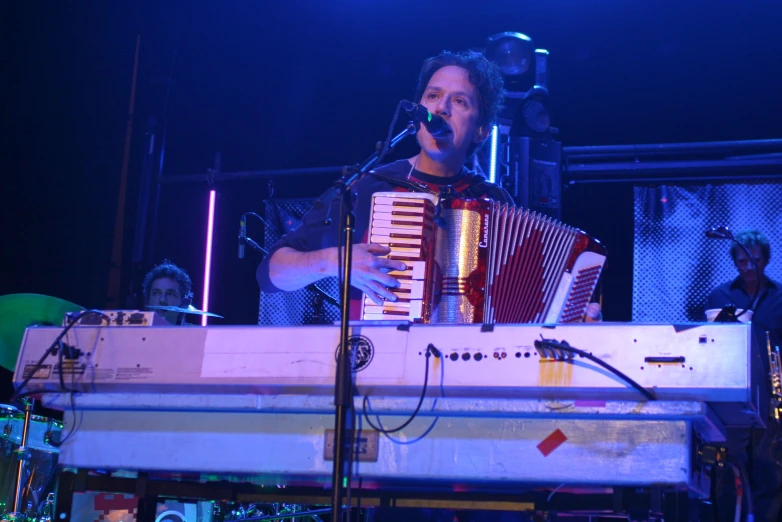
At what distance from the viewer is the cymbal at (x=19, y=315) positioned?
3.69 meters

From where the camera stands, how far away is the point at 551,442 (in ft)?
6.54

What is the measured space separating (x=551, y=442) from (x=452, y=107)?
5.33 ft

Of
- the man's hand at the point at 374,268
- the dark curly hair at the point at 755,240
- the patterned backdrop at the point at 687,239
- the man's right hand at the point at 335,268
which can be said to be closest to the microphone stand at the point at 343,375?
the man's right hand at the point at 335,268

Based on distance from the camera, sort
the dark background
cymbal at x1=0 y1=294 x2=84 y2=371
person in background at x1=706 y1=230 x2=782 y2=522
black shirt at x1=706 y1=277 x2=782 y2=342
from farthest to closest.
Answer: the dark background
black shirt at x1=706 y1=277 x2=782 y2=342
cymbal at x1=0 y1=294 x2=84 y2=371
person in background at x1=706 y1=230 x2=782 y2=522

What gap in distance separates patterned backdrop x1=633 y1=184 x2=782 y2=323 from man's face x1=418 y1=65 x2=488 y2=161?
10.3ft

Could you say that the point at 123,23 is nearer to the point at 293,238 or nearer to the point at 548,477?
the point at 293,238

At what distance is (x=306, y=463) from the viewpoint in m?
2.11

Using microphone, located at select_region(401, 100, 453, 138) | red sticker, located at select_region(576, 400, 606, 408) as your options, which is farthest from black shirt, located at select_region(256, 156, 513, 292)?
red sticker, located at select_region(576, 400, 606, 408)

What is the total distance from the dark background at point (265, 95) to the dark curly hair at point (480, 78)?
3039 mm

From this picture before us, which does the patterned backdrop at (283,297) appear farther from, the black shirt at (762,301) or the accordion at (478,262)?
the accordion at (478,262)

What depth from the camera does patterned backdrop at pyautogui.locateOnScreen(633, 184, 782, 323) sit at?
6004 millimetres

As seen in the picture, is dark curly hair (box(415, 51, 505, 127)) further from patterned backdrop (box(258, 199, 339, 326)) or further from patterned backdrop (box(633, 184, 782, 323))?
patterned backdrop (box(258, 199, 339, 326))

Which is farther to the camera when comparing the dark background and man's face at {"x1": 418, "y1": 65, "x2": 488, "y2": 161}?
the dark background

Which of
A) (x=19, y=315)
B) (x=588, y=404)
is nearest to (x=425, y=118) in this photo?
(x=588, y=404)
